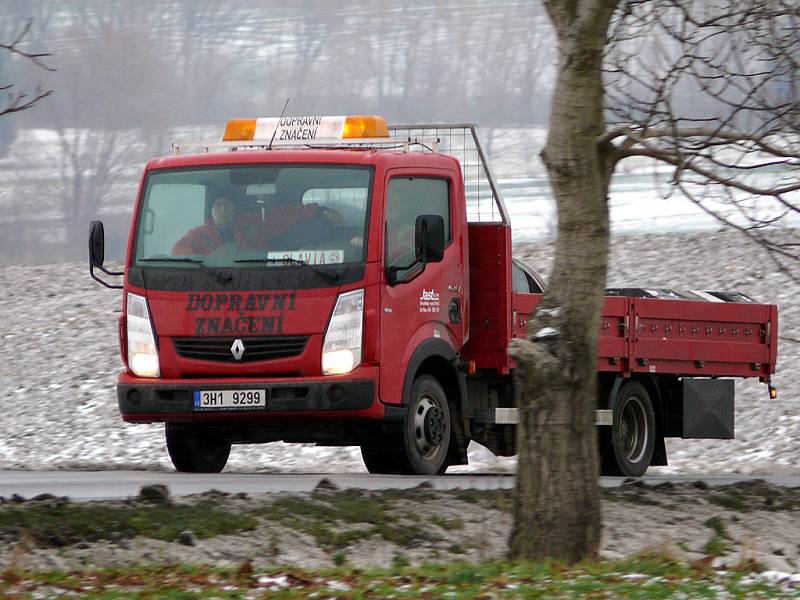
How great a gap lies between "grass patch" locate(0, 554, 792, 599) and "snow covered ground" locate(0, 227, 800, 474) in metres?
5.53

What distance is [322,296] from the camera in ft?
39.4

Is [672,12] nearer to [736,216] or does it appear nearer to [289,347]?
[289,347]

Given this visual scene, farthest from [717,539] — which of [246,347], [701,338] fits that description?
[701,338]

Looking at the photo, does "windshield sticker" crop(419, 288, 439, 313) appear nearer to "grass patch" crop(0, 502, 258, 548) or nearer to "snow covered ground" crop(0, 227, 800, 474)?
"snow covered ground" crop(0, 227, 800, 474)

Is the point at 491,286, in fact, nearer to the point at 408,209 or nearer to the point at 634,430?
the point at 408,209

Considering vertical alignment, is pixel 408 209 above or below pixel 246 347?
above

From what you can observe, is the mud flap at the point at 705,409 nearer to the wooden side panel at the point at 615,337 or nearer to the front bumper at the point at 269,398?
the wooden side panel at the point at 615,337

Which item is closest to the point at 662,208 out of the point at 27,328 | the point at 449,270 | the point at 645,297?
the point at 27,328

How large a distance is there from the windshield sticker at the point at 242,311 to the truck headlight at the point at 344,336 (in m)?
0.34

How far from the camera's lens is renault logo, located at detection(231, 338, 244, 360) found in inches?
479

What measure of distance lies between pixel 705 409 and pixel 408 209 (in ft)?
16.1

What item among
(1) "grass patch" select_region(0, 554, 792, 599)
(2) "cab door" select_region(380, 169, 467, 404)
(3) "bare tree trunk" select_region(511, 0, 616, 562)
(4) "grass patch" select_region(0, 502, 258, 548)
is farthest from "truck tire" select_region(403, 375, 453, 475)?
(1) "grass patch" select_region(0, 554, 792, 599)

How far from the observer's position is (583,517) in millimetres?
8164

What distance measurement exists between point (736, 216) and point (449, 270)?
19.7m
